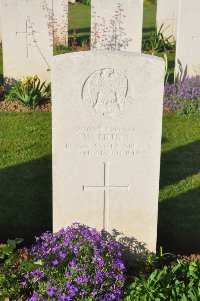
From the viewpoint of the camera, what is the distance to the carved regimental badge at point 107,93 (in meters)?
4.23

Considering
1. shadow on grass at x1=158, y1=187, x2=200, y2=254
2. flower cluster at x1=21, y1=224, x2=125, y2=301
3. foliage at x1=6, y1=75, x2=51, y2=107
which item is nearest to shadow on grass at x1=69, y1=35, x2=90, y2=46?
foliage at x1=6, y1=75, x2=51, y2=107

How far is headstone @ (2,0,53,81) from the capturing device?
930cm

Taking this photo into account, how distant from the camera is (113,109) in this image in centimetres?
432

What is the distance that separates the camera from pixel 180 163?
23.1 feet

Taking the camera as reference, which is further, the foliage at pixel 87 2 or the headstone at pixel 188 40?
the foliage at pixel 87 2

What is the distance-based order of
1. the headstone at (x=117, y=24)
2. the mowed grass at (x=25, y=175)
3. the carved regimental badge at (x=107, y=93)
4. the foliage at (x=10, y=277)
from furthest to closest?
the headstone at (x=117, y=24), the mowed grass at (x=25, y=175), the carved regimental badge at (x=107, y=93), the foliage at (x=10, y=277)

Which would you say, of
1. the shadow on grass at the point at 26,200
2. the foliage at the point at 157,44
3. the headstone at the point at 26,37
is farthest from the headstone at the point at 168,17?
the shadow on grass at the point at 26,200

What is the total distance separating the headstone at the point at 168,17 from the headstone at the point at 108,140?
11047 millimetres

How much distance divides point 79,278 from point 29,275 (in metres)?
0.44

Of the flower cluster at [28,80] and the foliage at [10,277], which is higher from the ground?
the flower cluster at [28,80]

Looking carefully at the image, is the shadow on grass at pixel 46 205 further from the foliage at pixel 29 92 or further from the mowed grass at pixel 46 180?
the foliage at pixel 29 92

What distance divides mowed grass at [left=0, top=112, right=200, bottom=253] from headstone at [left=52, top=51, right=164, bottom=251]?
2.51 feet

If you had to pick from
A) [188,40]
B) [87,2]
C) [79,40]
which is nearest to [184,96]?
[188,40]

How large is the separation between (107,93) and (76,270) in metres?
1.37
